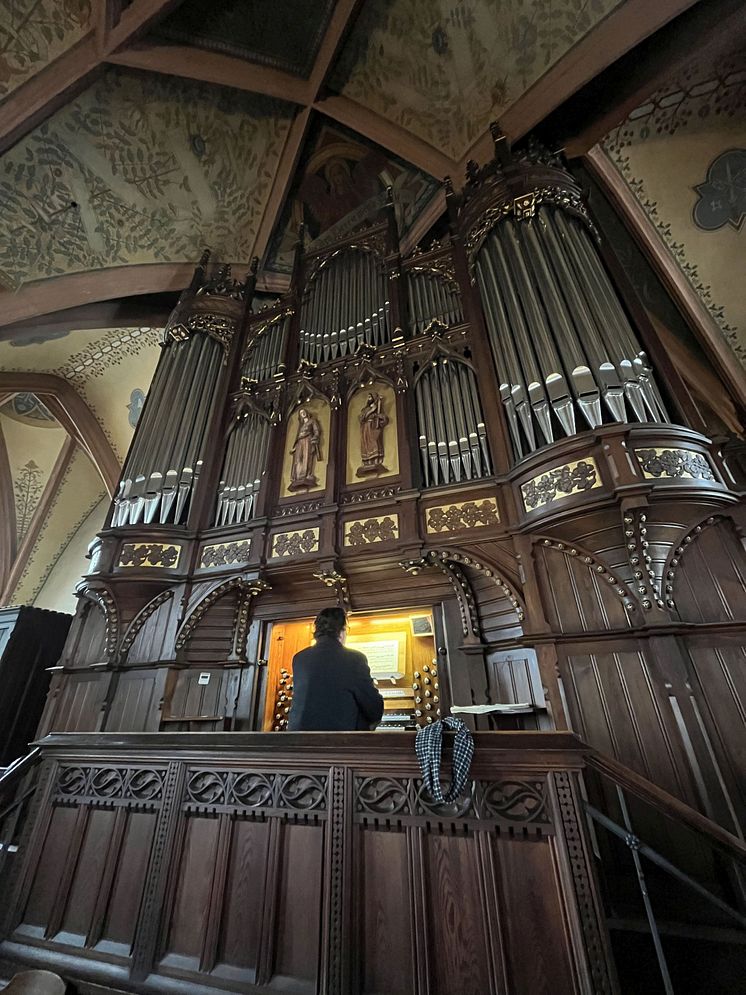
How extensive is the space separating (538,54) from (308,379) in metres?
5.52

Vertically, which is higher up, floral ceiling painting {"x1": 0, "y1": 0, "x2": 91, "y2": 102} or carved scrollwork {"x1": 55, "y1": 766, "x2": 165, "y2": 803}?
floral ceiling painting {"x1": 0, "y1": 0, "x2": 91, "y2": 102}

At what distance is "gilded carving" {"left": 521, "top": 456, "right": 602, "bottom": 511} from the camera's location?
3.27 meters

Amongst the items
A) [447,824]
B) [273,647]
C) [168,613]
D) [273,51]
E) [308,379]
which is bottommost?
[447,824]

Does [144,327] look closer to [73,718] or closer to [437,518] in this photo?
[73,718]

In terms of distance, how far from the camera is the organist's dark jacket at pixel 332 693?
97.8 inches

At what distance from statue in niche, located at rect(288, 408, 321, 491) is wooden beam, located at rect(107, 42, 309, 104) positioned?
6125 mm

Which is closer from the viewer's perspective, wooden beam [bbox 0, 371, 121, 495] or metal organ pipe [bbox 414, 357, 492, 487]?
metal organ pipe [bbox 414, 357, 492, 487]

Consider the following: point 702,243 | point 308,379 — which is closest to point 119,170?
point 308,379

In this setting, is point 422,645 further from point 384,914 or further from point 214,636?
point 384,914

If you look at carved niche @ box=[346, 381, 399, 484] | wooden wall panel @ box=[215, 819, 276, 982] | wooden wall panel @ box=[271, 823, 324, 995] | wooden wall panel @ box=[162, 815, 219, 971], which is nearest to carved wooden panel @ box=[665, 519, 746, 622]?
carved niche @ box=[346, 381, 399, 484]

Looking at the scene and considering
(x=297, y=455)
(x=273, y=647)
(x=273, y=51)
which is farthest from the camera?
(x=273, y=51)

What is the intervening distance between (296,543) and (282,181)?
7497 mm

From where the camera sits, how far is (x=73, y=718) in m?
4.24

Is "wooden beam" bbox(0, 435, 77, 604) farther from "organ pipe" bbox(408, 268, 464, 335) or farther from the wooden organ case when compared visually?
"organ pipe" bbox(408, 268, 464, 335)
